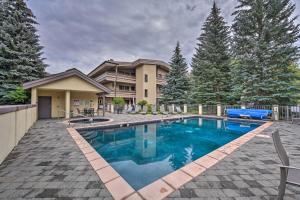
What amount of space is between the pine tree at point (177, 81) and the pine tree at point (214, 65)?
2.88m

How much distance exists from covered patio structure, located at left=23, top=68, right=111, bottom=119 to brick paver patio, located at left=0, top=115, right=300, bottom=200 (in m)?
8.63

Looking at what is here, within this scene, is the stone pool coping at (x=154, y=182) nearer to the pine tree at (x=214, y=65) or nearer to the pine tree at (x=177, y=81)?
the pine tree at (x=214, y=65)

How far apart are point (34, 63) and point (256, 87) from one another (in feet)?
73.4

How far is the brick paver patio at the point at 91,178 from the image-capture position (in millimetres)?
2318

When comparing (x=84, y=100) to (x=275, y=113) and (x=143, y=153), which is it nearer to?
(x=143, y=153)

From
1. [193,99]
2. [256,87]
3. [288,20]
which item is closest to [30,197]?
[256,87]

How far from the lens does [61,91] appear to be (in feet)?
46.0

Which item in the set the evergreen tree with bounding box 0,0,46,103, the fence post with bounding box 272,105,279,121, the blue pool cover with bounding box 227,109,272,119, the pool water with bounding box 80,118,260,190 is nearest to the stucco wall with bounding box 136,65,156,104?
the blue pool cover with bounding box 227,109,272,119

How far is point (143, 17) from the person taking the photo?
1398 centimetres

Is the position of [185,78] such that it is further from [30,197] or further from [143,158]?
[30,197]

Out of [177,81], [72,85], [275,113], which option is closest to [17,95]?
[72,85]

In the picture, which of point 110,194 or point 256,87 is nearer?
point 110,194

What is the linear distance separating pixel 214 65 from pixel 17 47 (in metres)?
21.2

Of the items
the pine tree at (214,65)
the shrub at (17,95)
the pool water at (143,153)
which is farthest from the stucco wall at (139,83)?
the pool water at (143,153)
